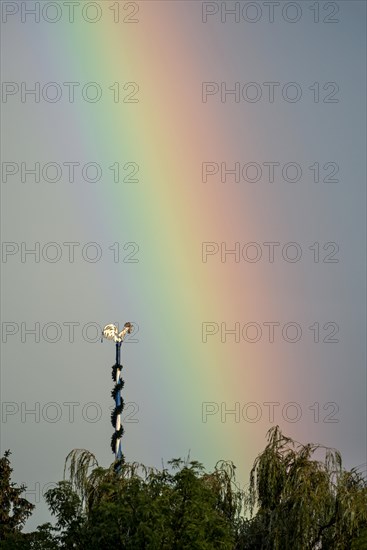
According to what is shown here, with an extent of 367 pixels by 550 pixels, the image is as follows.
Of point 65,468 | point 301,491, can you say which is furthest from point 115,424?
point 301,491

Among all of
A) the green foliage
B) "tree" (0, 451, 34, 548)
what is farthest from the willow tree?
"tree" (0, 451, 34, 548)

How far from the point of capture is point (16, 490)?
76750 mm

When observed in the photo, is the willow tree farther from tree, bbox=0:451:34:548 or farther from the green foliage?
tree, bbox=0:451:34:548

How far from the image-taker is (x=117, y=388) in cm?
6750

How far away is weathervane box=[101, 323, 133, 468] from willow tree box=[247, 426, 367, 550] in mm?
7799

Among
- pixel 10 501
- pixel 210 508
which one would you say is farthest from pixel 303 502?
pixel 10 501

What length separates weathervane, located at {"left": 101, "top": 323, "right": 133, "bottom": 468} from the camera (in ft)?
217

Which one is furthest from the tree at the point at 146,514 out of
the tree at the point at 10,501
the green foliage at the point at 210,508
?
the tree at the point at 10,501

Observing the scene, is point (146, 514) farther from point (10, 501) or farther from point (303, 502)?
point (10, 501)

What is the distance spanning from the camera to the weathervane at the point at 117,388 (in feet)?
217

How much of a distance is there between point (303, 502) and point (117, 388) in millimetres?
12892

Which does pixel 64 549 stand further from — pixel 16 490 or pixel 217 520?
pixel 16 490

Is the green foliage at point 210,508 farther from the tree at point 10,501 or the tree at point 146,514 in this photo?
the tree at point 10,501

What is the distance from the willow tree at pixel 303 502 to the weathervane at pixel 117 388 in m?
7.80
